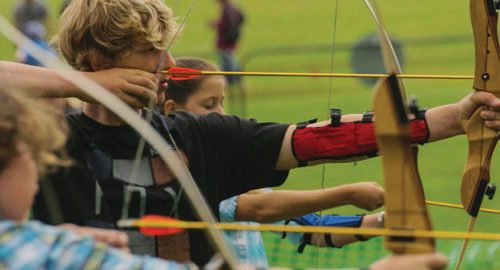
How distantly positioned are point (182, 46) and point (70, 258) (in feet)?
Answer: 58.3

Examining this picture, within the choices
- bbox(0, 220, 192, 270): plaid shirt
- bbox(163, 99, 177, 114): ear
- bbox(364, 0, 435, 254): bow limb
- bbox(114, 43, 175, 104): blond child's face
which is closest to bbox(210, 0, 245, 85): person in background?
bbox(163, 99, 177, 114): ear

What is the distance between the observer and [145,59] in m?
3.99

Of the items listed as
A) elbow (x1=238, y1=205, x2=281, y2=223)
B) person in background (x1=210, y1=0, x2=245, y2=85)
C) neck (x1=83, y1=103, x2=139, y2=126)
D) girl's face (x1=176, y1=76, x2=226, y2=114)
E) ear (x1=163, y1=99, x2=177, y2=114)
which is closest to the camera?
neck (x1=83, y1=103, x2=139, y2=126)

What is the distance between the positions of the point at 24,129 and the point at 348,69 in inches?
545

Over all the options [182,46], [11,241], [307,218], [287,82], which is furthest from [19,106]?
[182,46]

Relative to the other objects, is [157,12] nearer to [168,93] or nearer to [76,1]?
[76,1]

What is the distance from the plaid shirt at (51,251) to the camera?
2508mm

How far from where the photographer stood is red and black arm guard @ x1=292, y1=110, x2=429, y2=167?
13.2ft

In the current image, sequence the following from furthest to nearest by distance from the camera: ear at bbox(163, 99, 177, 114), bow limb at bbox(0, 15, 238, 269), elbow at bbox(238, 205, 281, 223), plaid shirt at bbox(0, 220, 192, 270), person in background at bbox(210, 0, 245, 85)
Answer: person in background at bbox(210, 0, 245, 85) → ear at bbox(163, 99, 177, 114) → elbow at bbox(238, 205, 281, 223) → bow limb at bbox(0, 15, 238, 269) → plaid shirt at bbox(0, 220, 192, 270)

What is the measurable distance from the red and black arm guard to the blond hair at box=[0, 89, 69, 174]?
142 cm

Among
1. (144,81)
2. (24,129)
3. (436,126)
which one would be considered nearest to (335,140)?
(436,126)

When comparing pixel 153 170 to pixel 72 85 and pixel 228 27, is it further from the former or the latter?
pixel 228 27

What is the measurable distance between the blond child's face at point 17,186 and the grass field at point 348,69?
264 centimetres

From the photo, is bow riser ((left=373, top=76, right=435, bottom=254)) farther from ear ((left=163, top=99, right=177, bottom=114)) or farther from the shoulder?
ear ((left=163, top=99, right=177, bottom=114))
